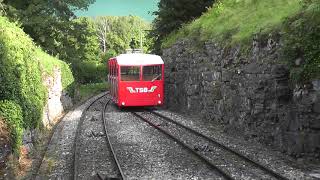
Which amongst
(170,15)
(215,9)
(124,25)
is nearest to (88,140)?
(215,9)

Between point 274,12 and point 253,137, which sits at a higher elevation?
point 274,12

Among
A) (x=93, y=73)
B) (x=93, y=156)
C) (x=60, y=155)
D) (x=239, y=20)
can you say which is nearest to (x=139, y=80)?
(x=239, y=20)

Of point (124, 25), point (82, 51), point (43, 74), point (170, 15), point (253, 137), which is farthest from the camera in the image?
point (124, 25)

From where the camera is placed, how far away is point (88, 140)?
56.7 ft

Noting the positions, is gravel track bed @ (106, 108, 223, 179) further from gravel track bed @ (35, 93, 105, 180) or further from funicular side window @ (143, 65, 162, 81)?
funicular side window @ (143, 65, 162, 81)

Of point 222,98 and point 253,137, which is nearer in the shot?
point 253,137

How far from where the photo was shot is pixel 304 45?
521 inches

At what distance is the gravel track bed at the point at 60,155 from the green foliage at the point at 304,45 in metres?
6.30

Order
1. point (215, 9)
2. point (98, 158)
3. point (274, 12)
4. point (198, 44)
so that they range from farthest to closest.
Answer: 1. point (215, 9)
2. point (198, 44)
3. point (274, 12)
4. point (98, 158)

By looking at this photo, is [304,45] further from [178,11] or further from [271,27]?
[178,11]

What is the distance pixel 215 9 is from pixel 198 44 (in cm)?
276

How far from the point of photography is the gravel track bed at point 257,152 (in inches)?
461

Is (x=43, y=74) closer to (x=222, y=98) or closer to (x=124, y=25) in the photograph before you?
(x=222, y=98)

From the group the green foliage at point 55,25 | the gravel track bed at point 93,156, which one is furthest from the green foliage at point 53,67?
the green foliage at point 55,25
